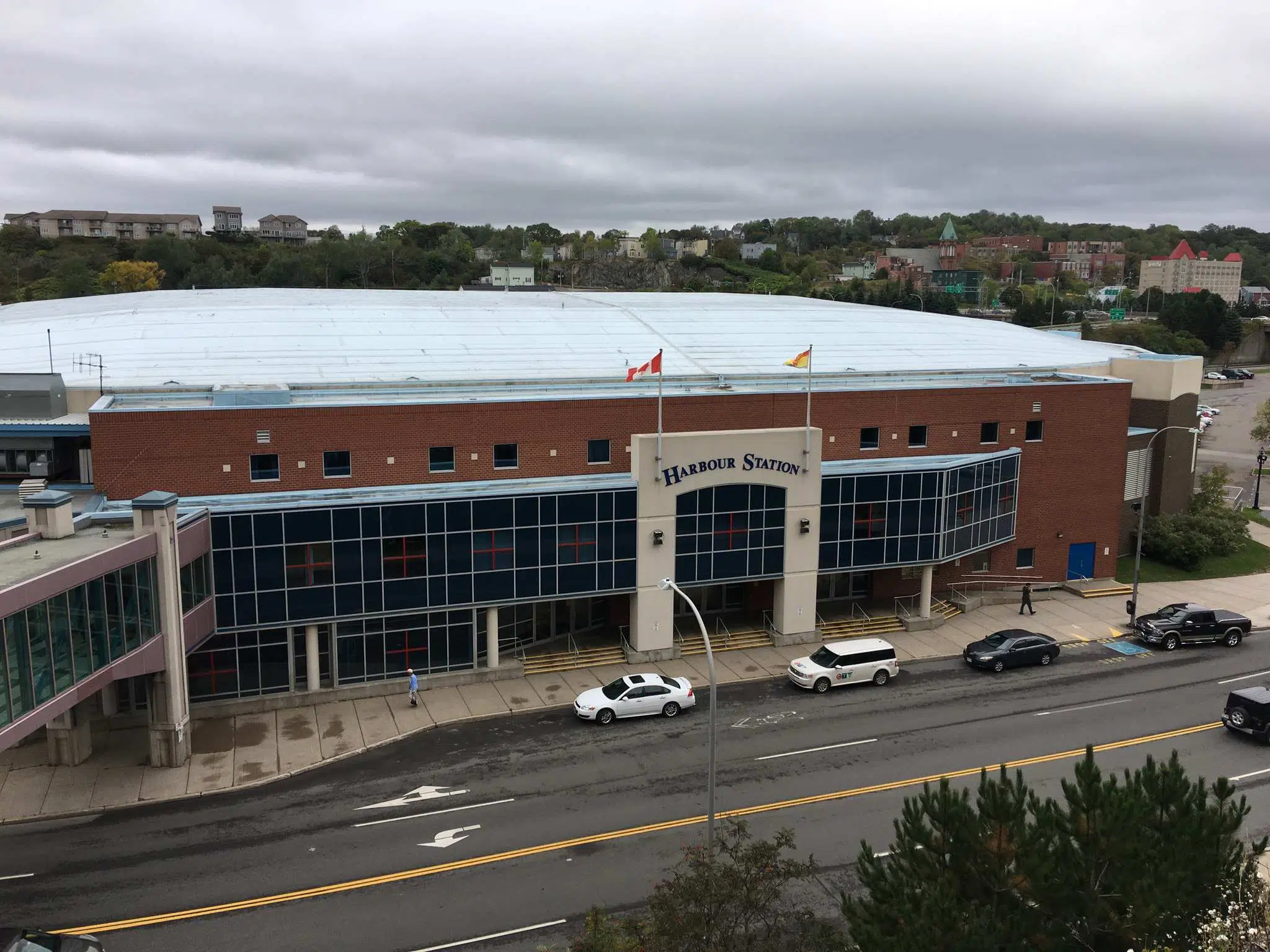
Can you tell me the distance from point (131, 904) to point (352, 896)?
4.78m

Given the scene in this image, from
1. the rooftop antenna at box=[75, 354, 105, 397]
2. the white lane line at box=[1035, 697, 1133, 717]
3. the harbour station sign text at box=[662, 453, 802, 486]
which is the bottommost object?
the white lane line at box=[1035, 697, 1133, 717]

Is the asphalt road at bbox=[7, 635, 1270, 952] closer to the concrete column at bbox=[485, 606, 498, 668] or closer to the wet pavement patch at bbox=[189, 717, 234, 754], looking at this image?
the wet pavement patch at bbox=[189, 717, 234, 754]

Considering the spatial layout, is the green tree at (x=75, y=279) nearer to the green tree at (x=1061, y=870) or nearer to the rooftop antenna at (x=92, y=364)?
the rooftop antenna at (x=92, y=364)

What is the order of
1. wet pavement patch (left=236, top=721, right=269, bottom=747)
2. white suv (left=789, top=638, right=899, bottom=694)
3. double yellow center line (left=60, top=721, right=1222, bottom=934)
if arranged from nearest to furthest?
double yellow center line (left=60, top=721, right=1222, bottom=934)
wet pavement patch (left=236, top=721, right=269, bottom=747)
white suv (left=789, top=638, right=899, bottom=694)

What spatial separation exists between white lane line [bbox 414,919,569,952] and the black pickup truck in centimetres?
→ 2969

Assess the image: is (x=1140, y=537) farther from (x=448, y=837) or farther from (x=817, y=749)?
(x=448, y=837)

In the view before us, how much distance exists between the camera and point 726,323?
5172cm

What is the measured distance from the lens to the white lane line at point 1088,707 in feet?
109

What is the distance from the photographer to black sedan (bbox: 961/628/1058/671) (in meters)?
37.1

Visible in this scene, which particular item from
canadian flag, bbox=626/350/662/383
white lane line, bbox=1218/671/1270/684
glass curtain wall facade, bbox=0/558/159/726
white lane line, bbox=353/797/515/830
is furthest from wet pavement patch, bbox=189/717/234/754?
white lane line, bbox=1218/671/1270/684

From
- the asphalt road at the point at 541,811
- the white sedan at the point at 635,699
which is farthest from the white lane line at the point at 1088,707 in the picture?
the white sedan at the point at 635,699

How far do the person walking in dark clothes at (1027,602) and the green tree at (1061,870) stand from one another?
28077mm

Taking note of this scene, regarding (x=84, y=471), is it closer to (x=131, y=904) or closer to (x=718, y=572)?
(x=131, y=904)

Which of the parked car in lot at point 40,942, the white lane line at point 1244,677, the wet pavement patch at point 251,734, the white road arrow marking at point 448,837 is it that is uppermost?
the parked car in lot at point 40,942
